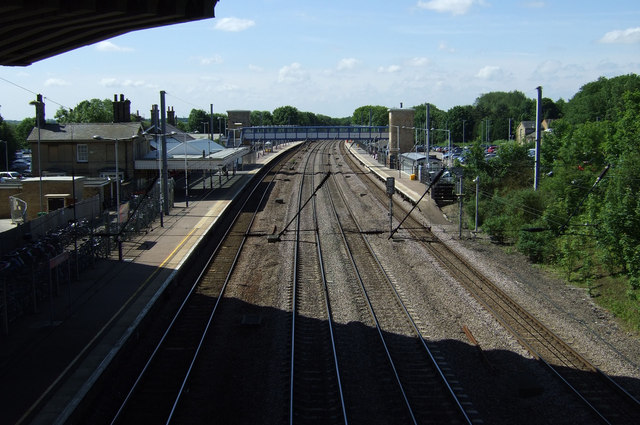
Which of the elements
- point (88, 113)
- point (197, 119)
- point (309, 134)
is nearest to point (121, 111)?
point (88, 113)

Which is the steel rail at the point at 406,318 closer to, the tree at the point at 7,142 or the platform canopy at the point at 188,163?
the platform canopy at the point at 188,163

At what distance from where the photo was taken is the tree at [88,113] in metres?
89.8

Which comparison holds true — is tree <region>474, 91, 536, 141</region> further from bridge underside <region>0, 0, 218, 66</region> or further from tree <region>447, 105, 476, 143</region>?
bridge underside <region>0, 0, 218, 66</region>

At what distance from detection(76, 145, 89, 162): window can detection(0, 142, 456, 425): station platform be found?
21.1 m

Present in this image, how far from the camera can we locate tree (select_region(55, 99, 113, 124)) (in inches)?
3536

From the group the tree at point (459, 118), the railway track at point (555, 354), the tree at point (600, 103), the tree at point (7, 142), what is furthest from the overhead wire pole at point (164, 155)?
the tree at point (459, 118)

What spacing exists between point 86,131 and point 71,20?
112 ft

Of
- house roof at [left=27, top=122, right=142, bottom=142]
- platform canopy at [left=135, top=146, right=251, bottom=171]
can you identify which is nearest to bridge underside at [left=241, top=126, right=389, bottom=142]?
house roof at [left=27, top=122, right=142, bottom=142]

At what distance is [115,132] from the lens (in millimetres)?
45812

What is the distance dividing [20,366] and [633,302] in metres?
15.6

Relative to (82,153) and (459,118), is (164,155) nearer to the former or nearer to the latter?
(82,153)

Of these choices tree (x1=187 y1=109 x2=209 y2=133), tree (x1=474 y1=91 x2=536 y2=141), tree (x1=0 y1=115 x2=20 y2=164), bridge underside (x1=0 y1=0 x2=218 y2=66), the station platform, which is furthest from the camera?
tree (x1=187 y1=109 x2=209 y2=133)

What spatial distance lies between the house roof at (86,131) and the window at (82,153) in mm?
733

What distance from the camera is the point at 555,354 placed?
14.1m
